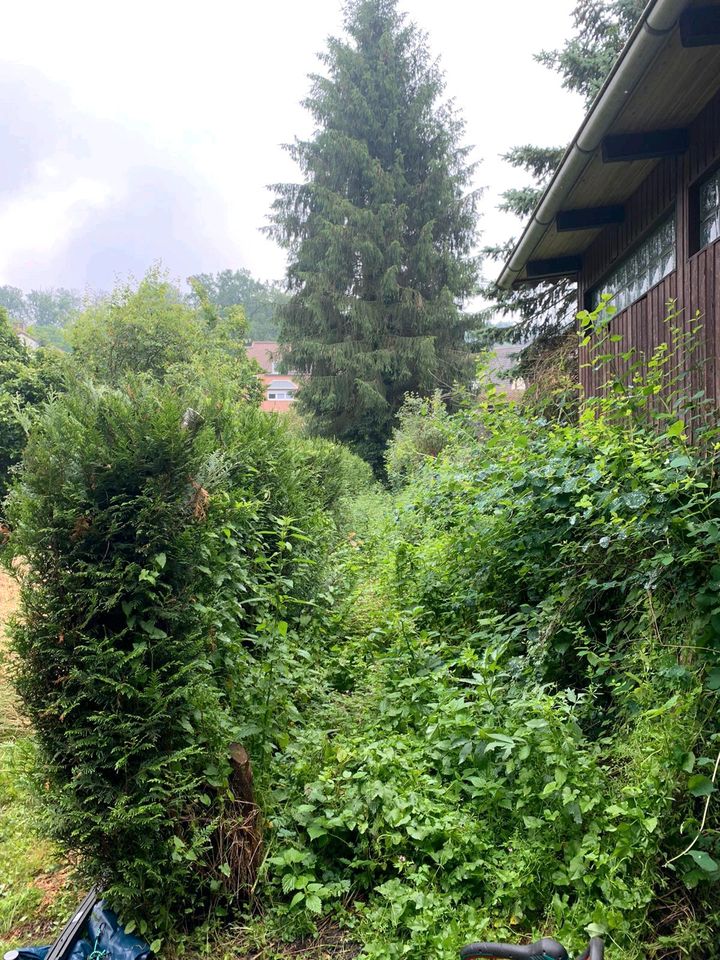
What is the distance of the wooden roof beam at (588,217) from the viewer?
263 inches

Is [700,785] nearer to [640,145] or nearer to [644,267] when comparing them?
[640,145]

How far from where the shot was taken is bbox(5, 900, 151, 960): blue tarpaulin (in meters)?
2.14

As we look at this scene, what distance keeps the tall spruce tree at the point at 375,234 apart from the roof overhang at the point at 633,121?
16.6 m

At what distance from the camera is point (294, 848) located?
2.52m

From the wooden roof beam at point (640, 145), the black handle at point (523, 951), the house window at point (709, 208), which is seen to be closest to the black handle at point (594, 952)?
the black handle at point (523, 951)

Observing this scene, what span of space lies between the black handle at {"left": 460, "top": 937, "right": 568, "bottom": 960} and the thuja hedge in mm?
1160

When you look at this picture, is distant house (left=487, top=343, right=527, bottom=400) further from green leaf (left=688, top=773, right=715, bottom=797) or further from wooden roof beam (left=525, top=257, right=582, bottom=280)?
green leaf (left=688, top=773, right=715, bottom=797)

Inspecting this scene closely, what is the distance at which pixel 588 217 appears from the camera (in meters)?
6.75

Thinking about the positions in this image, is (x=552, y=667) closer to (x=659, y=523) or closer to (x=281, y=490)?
(x=659, y=523)

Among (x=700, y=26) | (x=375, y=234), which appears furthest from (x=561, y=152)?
(x=375, y=234)

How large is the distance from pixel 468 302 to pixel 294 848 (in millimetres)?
26084

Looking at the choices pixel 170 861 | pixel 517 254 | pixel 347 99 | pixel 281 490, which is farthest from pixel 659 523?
pixel 347 99

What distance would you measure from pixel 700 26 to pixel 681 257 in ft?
6.37

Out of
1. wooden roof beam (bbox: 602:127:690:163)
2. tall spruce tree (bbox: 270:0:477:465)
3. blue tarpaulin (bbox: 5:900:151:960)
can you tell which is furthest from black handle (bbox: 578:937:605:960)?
tall spruce tree (bbox: 270:0:477:465)
